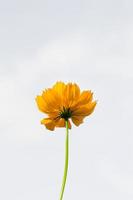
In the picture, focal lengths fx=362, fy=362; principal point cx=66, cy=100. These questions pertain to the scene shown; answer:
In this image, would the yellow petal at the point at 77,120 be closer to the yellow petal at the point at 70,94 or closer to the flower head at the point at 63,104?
the flower head at the point at 63,104

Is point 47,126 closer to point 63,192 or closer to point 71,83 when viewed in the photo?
point 71,83

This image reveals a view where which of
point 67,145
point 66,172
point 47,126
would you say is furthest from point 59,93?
point 66,172

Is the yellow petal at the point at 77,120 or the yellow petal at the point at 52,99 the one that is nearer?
the yellow petal at the point at 52,99

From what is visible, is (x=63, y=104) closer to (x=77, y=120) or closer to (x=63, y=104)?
(x=63, y=104)

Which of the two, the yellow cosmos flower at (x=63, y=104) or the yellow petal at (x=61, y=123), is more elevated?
the yellow cosmos flower at (x=63, y=104)

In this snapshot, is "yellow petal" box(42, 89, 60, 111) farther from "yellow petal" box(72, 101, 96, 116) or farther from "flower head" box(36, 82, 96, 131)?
"yellow petal" box(72, 101, 96, 116)

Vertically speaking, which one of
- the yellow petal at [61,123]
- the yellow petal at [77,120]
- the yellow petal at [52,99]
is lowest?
the yellow petal at [61,123]

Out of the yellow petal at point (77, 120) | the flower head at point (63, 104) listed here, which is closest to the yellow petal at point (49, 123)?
the flower head at point (63, 104)

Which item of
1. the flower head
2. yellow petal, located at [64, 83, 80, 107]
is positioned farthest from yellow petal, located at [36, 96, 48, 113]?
yellow petal, located at [64, 83, 80, 107]

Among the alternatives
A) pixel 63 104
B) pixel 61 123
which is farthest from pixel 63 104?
pixel 61 123
